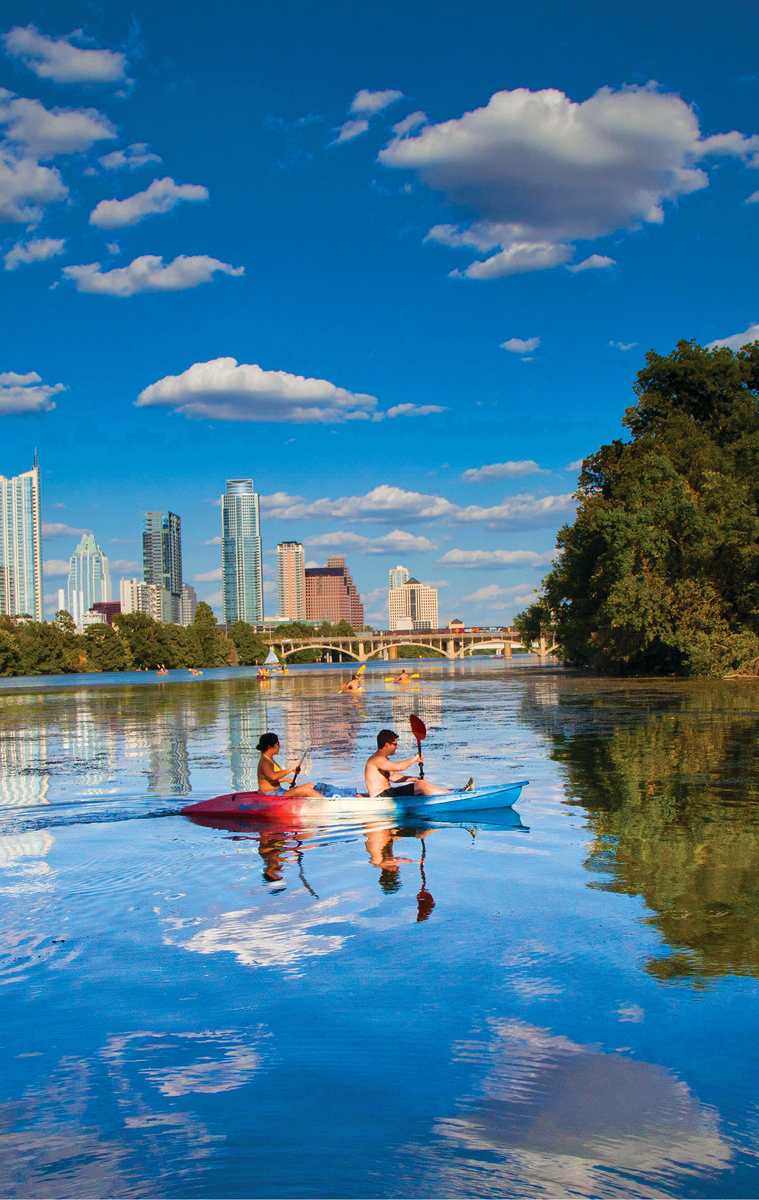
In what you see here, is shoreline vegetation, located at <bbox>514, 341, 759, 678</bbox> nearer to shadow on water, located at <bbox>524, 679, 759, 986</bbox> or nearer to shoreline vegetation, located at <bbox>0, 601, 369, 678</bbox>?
shadow on water, located at <bbox>524, 679, 759, 986</bbox>

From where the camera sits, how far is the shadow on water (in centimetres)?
Answer: 851

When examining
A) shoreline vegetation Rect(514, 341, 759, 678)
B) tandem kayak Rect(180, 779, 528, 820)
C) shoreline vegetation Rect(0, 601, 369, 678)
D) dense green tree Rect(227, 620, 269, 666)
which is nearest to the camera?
tandem kayak Rect(180, 779, 528, 820)

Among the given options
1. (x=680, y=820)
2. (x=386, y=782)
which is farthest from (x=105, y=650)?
(x=680, y=820)

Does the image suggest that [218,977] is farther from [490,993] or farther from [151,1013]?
[490,993]

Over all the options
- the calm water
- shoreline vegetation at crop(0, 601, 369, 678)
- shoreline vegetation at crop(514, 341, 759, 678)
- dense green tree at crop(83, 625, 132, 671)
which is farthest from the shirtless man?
dense green tree at crop(83, 625, 132, 671)

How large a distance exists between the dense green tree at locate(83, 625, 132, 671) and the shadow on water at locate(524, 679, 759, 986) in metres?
139

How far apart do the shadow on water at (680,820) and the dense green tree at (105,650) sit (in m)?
A: 139

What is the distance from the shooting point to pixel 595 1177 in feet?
16.3

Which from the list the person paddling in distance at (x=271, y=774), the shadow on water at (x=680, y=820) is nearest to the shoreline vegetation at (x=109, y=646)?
the shadow on water at (x=680, y=820)

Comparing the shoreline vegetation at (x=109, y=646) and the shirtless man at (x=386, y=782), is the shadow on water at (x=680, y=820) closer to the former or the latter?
the shirtless man at (x=386, y=782)

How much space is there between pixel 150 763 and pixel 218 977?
1832cm

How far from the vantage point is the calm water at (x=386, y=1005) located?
5227mm

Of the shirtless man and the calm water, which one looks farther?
the shirtless man

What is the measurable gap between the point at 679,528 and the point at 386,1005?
53.7 m
